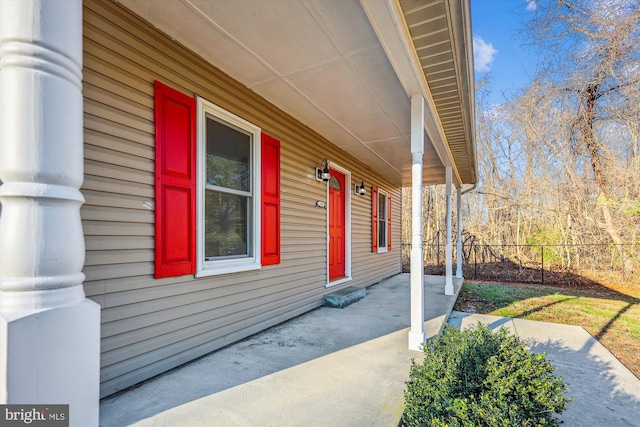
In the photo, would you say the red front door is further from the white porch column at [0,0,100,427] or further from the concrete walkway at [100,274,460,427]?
the white porch column at [0,0,100,427]

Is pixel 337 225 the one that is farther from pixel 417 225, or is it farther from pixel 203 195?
pixel 203 195

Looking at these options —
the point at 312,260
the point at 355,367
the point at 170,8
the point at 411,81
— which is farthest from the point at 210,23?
the point at 312,260

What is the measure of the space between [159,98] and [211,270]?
4.73ft

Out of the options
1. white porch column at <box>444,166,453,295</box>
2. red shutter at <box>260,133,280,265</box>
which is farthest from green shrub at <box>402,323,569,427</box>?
white porch column at <box>444,166,453,295</box>

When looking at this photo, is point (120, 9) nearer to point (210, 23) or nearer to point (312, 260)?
point (210, 23)

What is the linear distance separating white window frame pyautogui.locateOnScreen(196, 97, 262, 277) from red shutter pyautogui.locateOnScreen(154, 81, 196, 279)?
66 mm

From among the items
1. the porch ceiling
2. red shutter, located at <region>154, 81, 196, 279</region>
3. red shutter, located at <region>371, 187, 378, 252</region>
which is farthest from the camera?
red shutter, located at <region>371, 187, 378, 252</region>

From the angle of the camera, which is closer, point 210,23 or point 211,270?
point 210,23

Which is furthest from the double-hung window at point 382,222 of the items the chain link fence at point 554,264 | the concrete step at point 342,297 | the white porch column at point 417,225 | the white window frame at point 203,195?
the white window frame at point 203,195

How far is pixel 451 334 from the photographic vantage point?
1.99 metres

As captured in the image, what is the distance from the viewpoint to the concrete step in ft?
14.5

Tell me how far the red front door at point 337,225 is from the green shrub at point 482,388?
3.29 m

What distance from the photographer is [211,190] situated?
2801mm

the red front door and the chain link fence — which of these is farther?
the chain link fence
